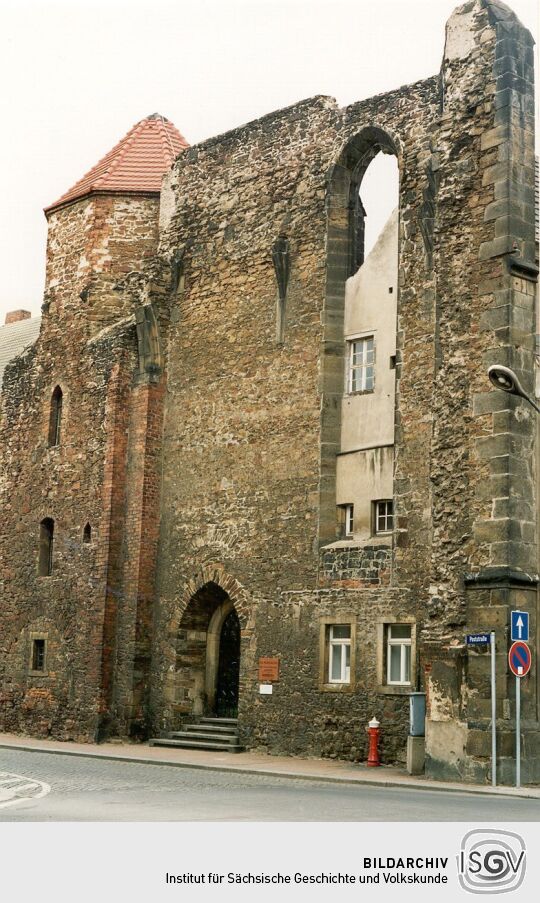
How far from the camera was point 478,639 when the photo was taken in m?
18.3

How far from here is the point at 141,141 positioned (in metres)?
30.0

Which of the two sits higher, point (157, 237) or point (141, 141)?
point (141, 141)

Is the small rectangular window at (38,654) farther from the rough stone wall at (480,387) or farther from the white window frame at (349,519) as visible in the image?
the rough stone wall at (480,387)

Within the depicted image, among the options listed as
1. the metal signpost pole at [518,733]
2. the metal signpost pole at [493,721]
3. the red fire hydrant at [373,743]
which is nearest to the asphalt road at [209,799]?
the metal signpost pole at [493,721]

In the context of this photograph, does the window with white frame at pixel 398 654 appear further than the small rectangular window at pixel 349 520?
No

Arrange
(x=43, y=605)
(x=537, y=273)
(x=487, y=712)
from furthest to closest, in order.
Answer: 1. (x=43, y=605)
2. (x=537, y=273)
3. (x=487, y=712)

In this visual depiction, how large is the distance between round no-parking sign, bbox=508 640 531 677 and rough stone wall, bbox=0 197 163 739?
996 cm

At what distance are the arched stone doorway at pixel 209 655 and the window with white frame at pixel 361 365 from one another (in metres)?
4.81

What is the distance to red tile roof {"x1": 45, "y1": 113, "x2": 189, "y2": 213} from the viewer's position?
28.2m

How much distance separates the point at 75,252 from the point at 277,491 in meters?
8.31

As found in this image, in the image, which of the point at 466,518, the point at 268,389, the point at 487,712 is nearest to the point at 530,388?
the point at 466,518

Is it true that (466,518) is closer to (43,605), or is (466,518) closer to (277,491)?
(277,491)

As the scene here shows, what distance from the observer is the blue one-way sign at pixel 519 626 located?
18.1 m

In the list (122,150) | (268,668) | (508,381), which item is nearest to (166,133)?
(122,150)
